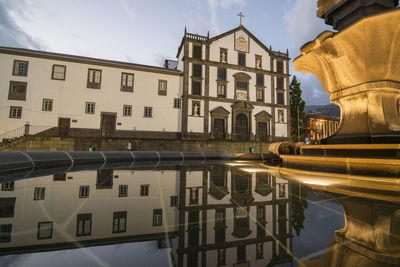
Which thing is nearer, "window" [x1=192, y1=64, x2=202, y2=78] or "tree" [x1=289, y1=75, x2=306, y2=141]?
"window" [x1=192, y1=64, x2=202, y2=78]

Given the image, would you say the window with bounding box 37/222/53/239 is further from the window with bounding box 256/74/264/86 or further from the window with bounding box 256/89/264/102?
the window with bounding box 256/74/264/86

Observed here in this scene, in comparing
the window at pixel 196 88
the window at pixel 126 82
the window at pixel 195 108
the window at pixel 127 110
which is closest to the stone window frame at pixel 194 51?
the window at pixel 196 88

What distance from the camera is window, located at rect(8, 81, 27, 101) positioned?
17547mm

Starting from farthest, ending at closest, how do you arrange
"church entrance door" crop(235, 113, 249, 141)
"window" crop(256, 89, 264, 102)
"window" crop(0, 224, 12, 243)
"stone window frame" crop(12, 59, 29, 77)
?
"window" crop(256, 89, 264, 102) → "church entrance door" crop(235, 113, 249, 141) → "stone window frame" crop(12, 59, 29, 77) → "window" crop(0, 224, 12, 243)

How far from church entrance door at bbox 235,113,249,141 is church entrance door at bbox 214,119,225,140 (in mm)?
1817

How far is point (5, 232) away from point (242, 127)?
77.5 feet

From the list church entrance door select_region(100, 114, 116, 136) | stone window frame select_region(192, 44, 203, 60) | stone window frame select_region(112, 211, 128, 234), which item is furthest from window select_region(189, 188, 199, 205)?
stone window frame select_region(192, 44, 203, 60)

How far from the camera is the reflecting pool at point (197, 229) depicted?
103 cm

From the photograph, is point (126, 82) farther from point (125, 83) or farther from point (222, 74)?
point (222, 74)

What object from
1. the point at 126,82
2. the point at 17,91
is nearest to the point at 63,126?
the point at 17,91

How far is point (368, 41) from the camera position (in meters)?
4.68

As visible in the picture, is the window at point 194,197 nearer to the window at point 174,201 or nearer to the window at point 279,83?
the window at point 174,201

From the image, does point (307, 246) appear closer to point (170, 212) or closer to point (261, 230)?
point (261, 230)

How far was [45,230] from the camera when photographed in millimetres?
1343
